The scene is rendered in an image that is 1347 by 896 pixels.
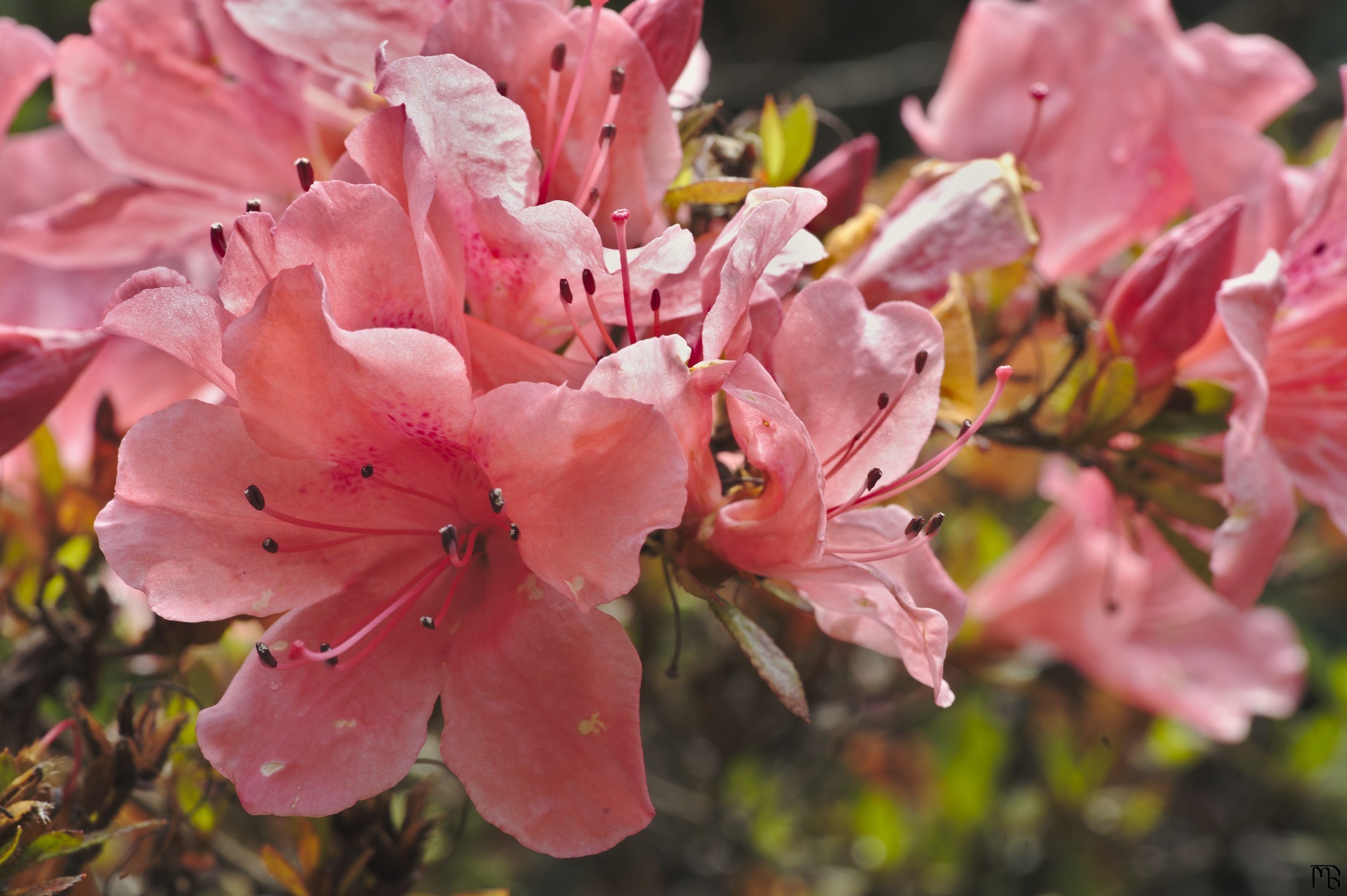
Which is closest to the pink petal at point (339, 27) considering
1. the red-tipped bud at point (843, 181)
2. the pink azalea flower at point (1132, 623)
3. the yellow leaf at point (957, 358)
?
the red-tipped bud at point (843, 181)

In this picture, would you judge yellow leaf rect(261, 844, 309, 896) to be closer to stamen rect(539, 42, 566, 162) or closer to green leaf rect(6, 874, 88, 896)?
green leaf rect(6, 874, 88, 896)

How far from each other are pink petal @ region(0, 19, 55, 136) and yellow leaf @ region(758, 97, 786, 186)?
2.08 ft

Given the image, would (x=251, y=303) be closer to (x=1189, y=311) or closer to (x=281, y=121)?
(x=281, y=121)

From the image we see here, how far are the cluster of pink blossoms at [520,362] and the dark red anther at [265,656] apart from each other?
15 mm

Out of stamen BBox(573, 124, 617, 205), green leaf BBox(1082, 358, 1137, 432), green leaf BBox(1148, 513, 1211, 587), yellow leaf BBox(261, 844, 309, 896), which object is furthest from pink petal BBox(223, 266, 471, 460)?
green leaf BBox(1148, 513, 1211, 587)

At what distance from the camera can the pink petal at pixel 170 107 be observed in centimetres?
93

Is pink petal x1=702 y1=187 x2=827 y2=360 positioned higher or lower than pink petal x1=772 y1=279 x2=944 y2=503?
higher

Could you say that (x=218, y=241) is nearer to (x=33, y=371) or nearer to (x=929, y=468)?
(x=33, y=371)

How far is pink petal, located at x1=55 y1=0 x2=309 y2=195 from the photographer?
93cm

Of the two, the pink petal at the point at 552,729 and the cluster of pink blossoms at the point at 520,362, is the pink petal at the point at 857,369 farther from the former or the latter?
the pink petal at the point at 552,729

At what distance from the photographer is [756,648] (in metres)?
0.67

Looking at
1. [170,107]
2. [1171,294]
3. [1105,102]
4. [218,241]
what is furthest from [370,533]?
[1105,102]

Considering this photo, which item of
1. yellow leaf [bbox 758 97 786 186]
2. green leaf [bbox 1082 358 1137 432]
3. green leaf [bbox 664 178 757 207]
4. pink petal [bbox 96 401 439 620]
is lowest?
green leaf [bbox 1082 358 1137 432]

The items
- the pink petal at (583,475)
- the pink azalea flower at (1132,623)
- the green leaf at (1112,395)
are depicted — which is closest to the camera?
the pink petal at (583,475)
